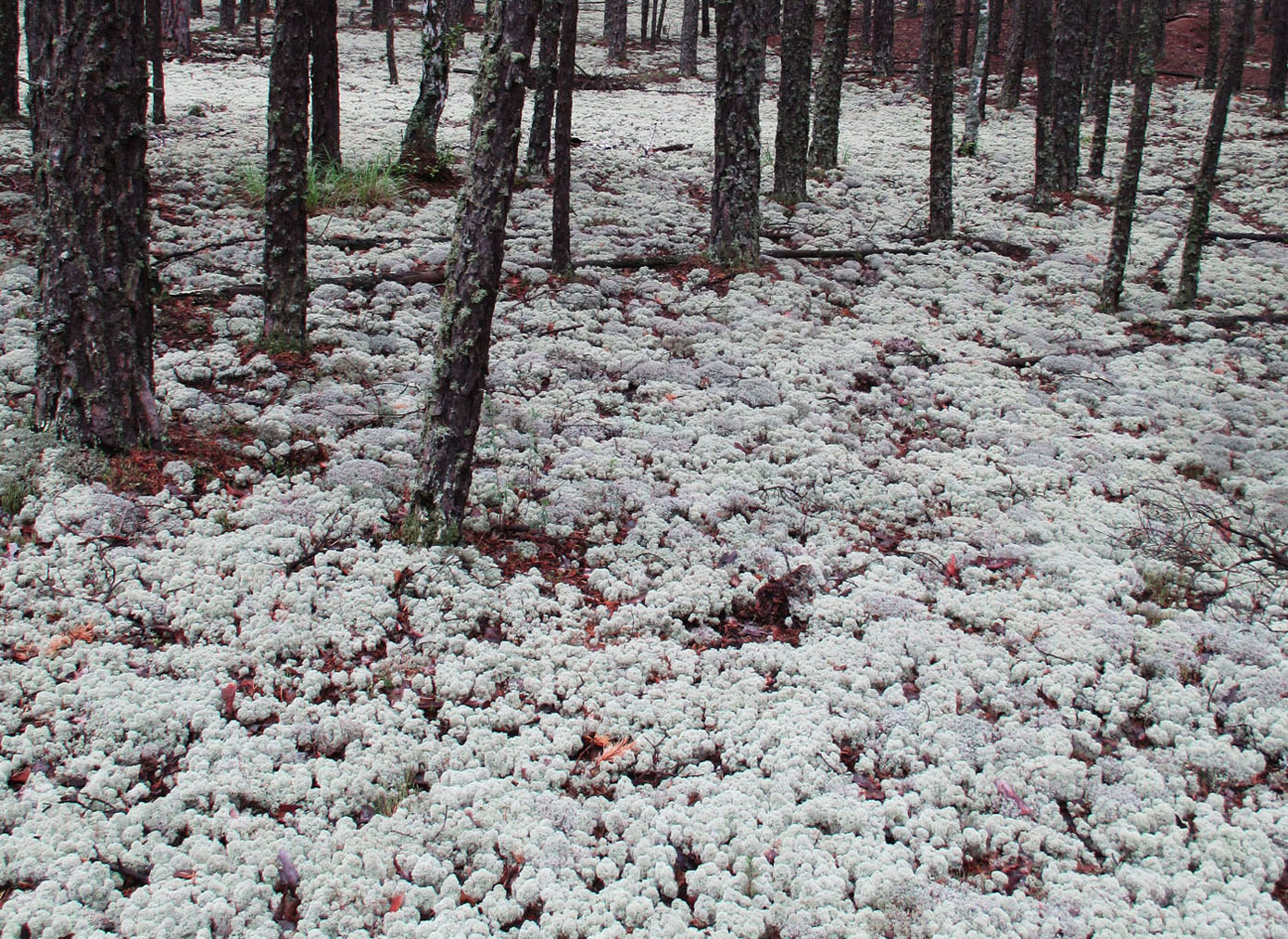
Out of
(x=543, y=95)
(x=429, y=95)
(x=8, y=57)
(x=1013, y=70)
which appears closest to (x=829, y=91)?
(x=543, y=95)

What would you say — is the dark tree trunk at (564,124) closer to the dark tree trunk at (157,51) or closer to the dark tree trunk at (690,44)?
the dark tree trunk at (157,51)

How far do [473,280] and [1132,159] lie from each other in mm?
7544

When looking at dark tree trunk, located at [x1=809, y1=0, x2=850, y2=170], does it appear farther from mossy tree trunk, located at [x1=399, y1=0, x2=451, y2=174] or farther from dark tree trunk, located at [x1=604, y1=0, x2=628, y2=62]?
dark tree trunk, located at [x1=604, y1=0, x2=628, y2=62]

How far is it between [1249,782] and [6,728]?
527cm

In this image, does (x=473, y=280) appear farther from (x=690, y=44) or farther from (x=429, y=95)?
(x=690, y=44)

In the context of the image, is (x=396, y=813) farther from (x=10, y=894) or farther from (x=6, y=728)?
(x=6, y=728)

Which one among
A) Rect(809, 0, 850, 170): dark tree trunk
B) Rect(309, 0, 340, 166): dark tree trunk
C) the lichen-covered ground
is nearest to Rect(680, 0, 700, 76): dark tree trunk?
Rect(809, 0, 850, 170): dark tree trunk

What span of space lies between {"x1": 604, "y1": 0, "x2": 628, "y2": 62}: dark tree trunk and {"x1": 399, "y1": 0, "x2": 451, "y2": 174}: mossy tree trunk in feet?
59.7

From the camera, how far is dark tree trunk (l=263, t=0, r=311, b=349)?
6.23 meters

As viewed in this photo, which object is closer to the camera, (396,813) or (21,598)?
(396,813)

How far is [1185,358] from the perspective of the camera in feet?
26.5

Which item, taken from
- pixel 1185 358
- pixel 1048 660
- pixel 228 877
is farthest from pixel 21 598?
pixel 1185 358

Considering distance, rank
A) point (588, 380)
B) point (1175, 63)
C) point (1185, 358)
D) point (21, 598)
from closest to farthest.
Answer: point (21, 598) → point (588, 380) → point (1185, 358) → point (1175, 63)

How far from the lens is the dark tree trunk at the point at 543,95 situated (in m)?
11.1
